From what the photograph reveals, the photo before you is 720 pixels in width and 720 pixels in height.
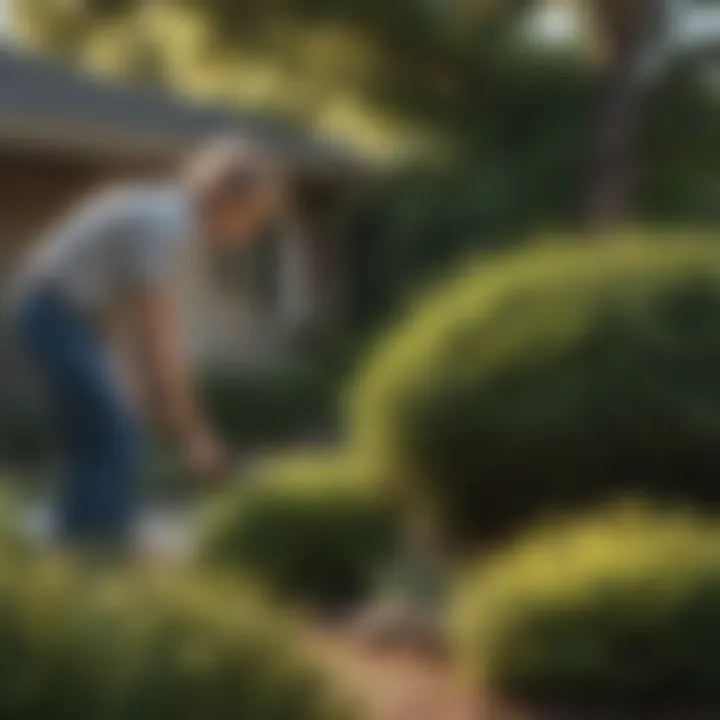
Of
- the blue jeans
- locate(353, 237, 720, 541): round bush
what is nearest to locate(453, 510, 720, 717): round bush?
locate(353, 237, 720, 541): round bush

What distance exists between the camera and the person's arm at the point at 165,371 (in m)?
4.76

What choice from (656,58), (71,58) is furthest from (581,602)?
(71,58)


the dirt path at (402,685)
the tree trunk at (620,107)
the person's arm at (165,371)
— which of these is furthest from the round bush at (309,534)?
the tree trunk at (620,107)

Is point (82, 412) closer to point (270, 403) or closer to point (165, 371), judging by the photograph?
point (165, 371)

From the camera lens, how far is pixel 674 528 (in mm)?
5297

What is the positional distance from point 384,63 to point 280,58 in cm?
114

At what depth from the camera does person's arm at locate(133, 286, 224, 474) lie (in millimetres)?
4758

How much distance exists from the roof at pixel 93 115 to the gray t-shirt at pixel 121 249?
7320 millimetres

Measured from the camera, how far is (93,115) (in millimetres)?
13625

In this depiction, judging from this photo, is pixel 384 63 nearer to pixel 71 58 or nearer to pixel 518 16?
pixel 518 16

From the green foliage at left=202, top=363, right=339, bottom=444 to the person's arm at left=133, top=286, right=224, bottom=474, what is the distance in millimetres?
7929

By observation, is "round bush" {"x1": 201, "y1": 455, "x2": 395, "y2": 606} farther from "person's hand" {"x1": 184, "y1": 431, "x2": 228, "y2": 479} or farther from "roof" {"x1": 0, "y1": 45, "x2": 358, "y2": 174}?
"roof" {"x1": 0, "y1": 45, "x2": 358, "y2": 174}

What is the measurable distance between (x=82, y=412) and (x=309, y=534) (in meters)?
2.20

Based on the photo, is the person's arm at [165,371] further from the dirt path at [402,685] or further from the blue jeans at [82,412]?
the dirt path at [402,685]
